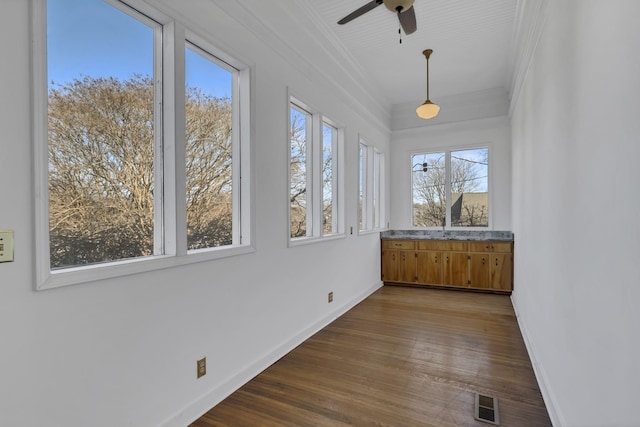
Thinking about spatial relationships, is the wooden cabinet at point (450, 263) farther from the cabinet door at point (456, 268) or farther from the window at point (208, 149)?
the window at point (208, 149)

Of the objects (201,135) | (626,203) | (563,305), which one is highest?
(201,135)

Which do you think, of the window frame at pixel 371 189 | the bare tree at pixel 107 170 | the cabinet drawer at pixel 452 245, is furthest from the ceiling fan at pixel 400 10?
the cabinet drawer at pixel 452 245

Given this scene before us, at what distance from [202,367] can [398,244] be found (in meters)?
4.13

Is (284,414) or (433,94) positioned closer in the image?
(284,414)

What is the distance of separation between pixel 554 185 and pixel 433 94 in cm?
395

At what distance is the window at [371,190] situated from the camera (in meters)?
5.07

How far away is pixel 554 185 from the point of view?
6.60ft

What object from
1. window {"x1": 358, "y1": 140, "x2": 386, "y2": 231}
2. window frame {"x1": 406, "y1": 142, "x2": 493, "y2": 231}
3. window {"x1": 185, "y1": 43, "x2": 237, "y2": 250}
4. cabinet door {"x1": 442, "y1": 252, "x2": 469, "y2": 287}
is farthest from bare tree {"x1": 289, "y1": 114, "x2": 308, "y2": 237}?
window frame {"x1": 406, "y1": 142, "x2": 493, "y2": 231}

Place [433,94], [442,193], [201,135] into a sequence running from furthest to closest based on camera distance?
[442,193], [433,94], [201,135]

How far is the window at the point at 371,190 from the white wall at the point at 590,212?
281cm

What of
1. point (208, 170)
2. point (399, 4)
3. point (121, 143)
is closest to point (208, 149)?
point (208, 170)

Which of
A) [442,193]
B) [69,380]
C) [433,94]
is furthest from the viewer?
[442,193]

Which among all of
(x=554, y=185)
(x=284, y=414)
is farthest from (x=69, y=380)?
(x=554, y=185)

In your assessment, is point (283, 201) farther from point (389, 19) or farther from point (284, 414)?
point (389, 19)
